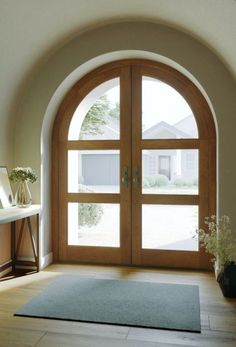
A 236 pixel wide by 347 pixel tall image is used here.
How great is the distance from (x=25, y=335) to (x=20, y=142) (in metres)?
2.32

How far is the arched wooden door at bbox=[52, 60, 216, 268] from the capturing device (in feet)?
13.5

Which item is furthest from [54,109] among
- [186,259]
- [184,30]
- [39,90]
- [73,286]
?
[186,259]

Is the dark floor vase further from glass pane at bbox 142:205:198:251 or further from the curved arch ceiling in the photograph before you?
the curved arch ceiling

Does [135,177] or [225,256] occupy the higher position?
[135,177]

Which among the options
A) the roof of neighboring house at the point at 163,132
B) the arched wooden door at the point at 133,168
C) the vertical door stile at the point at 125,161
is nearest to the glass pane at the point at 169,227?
the arched wooden door at the point at 133,168

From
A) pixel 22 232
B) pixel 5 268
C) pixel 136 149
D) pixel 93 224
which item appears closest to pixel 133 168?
pixel 136 149

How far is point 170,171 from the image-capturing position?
4.20 m

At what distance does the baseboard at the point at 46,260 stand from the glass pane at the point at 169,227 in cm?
117

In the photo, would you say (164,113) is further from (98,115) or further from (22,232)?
(22,232)

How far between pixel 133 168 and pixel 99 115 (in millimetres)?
794

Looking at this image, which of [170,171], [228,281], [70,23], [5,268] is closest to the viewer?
[228,281]

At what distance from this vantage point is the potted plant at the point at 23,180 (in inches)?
149

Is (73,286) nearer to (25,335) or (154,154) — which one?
(25,335)

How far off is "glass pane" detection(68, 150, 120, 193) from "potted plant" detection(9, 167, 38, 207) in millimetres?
626
